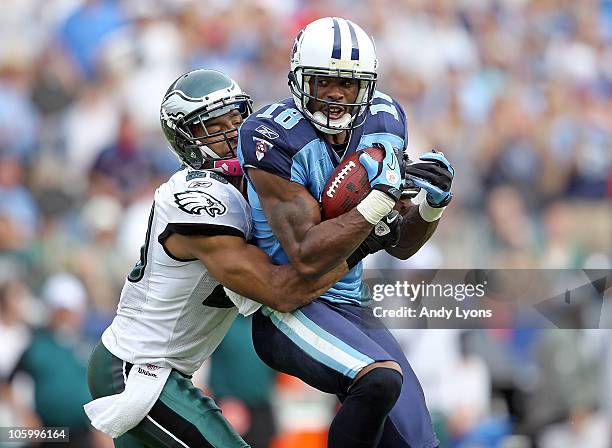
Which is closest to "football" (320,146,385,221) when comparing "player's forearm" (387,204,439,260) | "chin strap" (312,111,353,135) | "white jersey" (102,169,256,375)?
"chin strap" (312,111,353,135)

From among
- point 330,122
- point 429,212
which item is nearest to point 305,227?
point 330,122

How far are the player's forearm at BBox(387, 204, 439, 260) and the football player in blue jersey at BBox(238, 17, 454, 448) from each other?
0.41ft

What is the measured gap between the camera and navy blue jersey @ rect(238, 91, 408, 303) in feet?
12.7

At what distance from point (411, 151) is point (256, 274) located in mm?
4568

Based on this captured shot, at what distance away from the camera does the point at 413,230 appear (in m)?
4.31

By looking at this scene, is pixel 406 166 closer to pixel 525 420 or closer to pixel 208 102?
pixel 208 102

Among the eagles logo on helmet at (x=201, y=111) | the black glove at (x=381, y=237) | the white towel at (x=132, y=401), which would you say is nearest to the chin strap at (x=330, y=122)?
the black glove at (x=381, y=237)

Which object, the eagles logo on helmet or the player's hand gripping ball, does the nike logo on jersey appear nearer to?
the eagles logo on helmet

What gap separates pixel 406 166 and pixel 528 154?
4706mm

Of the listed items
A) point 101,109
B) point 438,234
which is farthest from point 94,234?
point 438,234

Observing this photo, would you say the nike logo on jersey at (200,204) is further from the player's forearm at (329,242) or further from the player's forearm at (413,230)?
the player's forearm at (413,230)

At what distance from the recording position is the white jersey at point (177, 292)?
13.2 feet

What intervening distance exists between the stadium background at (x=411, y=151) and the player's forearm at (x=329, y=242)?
249 centimetres

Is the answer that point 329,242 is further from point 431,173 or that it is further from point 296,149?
point 431,173
